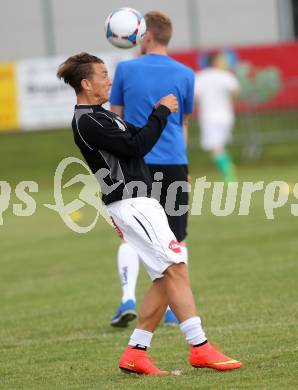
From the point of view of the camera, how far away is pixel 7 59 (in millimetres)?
30922

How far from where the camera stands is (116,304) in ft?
29.5

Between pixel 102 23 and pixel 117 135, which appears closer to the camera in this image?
pixel 117 135

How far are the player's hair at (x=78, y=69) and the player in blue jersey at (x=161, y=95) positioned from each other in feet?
4.32

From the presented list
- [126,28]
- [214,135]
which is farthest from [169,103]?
[214,135]

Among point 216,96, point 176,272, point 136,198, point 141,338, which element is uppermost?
point 136,198

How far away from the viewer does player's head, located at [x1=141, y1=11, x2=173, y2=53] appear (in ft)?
24.0

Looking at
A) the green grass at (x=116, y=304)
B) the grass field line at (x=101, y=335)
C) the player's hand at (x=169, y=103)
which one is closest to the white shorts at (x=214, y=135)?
the green grass at (x=116, y=304)

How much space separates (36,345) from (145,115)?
1.78m

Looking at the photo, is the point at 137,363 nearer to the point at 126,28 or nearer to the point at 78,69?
the point at 78,69

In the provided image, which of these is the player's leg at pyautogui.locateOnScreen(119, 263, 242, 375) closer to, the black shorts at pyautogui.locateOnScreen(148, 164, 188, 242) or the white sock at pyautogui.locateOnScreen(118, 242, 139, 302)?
the black shorts at pyautogui.locateOnScreen(148, 164, 188, 242)

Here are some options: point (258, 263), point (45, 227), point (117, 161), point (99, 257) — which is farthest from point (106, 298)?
point (45, 227)

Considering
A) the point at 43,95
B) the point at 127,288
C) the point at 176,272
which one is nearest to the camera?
the point at 176,272

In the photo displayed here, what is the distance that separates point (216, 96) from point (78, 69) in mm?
15174

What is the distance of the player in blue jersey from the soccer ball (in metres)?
0.34
